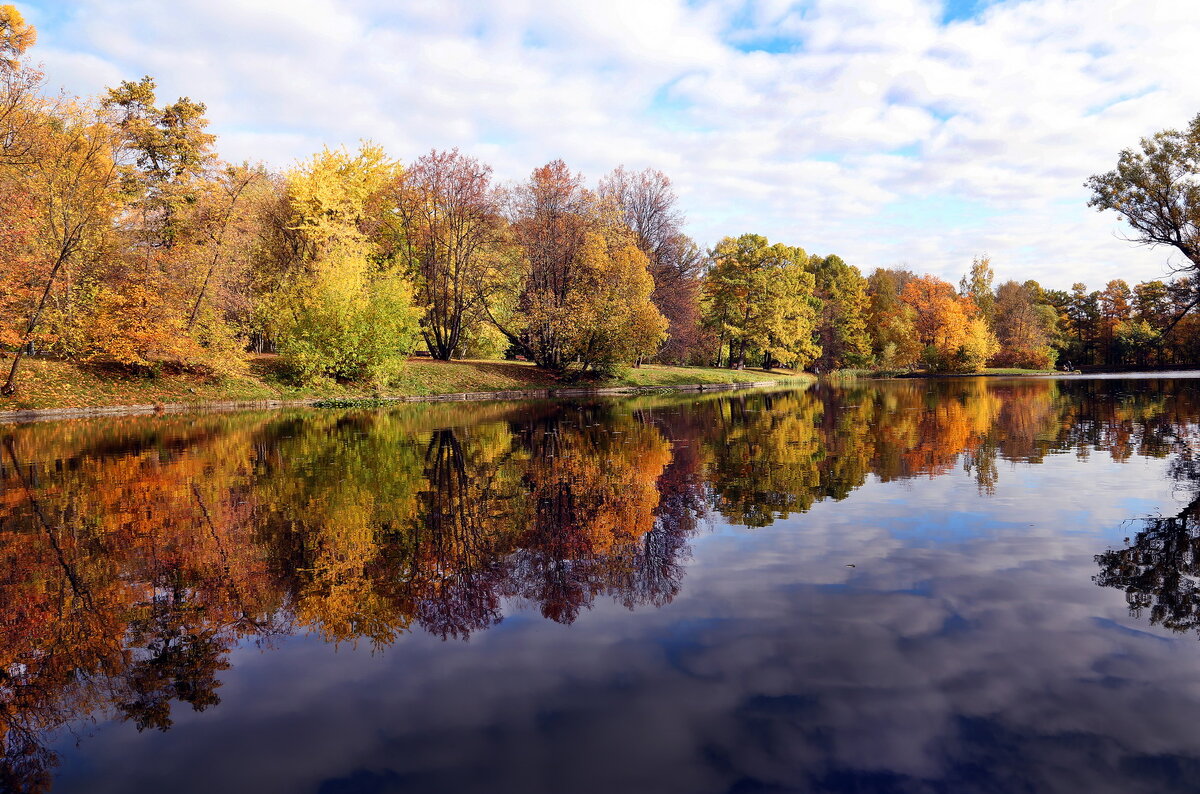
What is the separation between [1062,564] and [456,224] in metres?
44.6

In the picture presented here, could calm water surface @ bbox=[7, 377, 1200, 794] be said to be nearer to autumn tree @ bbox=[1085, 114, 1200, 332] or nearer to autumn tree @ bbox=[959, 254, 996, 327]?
autumn tree @ bbox=[1085, 114, 1200, 332]

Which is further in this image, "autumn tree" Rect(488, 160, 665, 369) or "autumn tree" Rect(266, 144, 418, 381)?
"autumn tree" Rect(488, 160, 665, 369)

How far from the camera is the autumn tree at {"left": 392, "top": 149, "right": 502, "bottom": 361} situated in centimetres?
4491

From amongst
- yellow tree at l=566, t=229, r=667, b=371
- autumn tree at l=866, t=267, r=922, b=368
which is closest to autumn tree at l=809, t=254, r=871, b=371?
autumn tree at l=866, t=267, r=922, b=368

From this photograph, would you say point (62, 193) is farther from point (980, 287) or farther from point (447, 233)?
point (980, 287)

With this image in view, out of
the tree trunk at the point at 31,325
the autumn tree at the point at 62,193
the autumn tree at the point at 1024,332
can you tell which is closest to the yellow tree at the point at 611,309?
the autumn tree at the point at 62,193

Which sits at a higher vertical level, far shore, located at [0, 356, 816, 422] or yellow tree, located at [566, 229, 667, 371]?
yellow tree, located at [566, 229, 667, 371]

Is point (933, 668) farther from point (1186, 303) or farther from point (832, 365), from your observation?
point (832, 365)

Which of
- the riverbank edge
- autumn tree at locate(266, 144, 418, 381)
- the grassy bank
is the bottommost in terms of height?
the riverbank edge

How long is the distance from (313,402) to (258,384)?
11.4 feet

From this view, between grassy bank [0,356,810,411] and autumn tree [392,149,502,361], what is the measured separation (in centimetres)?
489

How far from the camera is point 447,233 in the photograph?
4700 centimetres

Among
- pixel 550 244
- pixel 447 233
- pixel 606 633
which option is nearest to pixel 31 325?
pixel 447 233

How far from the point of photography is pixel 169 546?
7863mm
